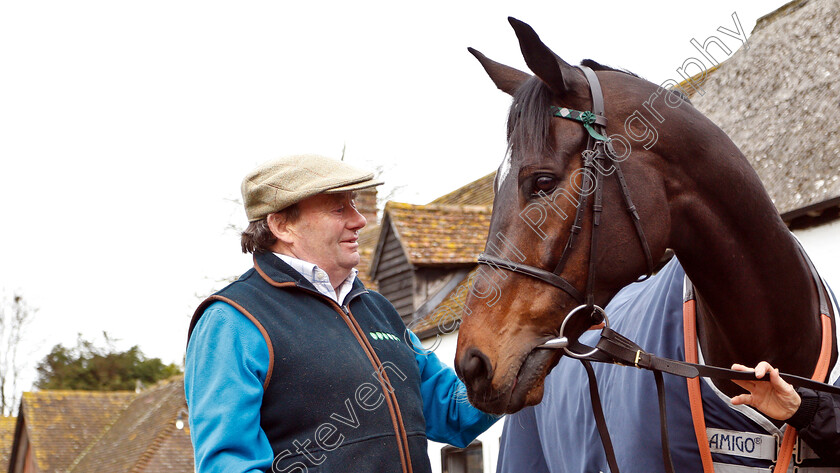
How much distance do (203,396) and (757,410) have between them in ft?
5.22

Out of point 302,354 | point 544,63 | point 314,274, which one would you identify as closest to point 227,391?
point 302,354

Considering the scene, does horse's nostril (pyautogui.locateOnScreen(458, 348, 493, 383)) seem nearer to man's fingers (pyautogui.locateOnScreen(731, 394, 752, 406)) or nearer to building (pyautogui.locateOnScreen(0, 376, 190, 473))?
man's fingers (pyautogui.locateOnScreen(731, 394, 752, 406))

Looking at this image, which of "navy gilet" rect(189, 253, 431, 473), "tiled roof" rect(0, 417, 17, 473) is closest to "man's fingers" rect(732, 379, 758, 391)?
"navy gilet" rect(189, 253, 431, 473)

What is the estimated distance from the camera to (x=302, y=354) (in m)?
2.27

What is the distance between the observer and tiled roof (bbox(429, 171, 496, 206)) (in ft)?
51.3

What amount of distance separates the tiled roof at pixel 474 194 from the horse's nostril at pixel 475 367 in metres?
12.8

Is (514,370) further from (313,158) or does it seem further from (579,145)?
(313,158)

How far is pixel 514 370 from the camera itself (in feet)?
6.77

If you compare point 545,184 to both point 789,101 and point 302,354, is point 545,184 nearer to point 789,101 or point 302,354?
point 302,354

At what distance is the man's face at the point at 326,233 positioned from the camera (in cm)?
250

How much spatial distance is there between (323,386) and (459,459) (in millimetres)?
9938

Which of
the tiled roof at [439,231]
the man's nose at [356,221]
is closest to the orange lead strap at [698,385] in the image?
the man's nose at [356,221]

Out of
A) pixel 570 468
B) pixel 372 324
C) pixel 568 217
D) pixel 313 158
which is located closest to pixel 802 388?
pixel 568 217

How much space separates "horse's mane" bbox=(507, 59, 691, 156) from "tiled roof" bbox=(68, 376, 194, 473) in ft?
66.2
